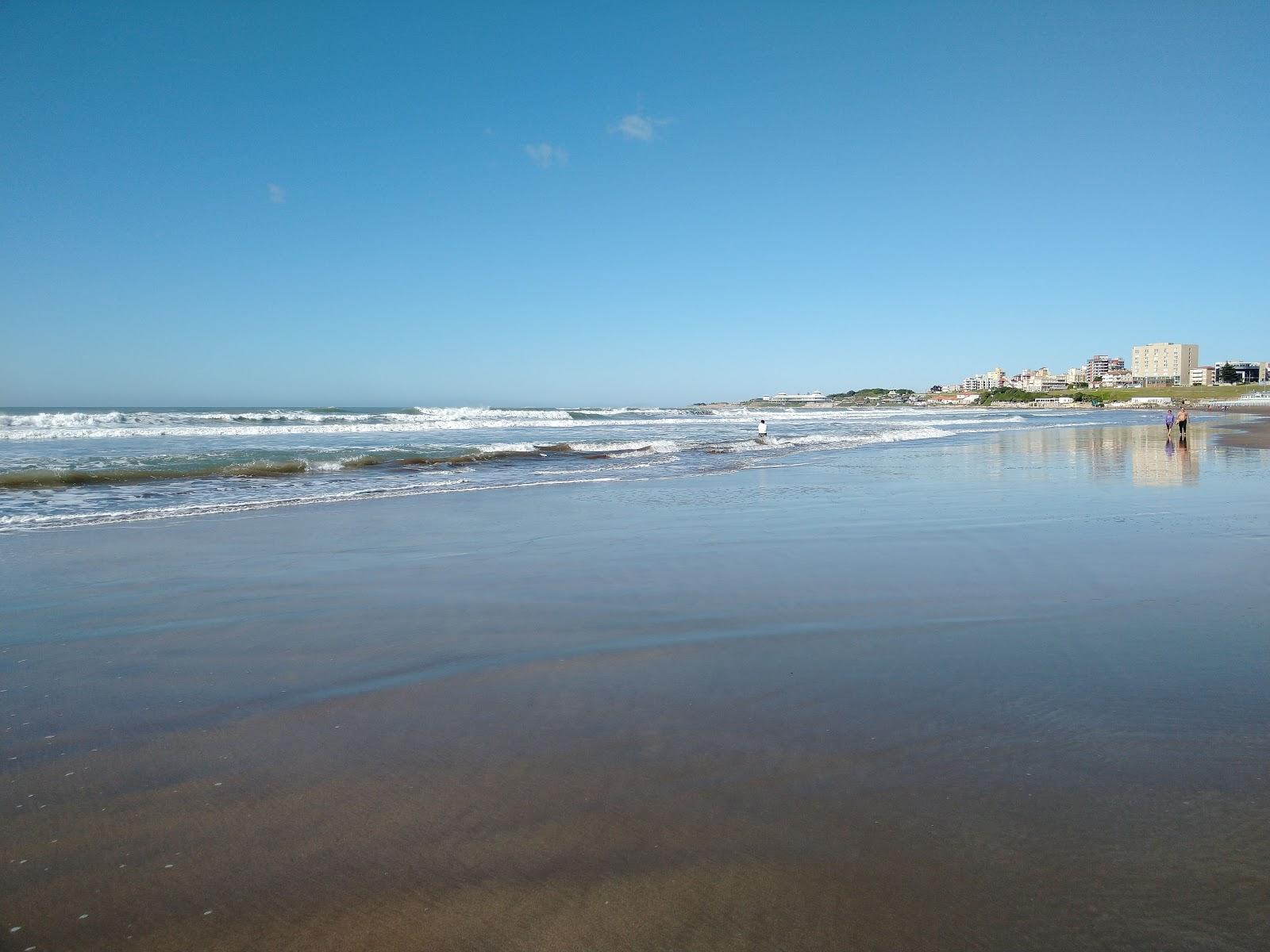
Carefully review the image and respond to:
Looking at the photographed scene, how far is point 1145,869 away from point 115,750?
3.77m

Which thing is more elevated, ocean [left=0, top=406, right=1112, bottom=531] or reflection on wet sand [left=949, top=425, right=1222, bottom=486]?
ocean [left=0, top=406, right=1112, bottom=531]

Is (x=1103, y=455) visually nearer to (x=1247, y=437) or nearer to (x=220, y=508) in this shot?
(x=1247, y=437)

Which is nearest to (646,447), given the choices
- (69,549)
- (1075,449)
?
(1075,449)

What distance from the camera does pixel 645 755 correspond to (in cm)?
289

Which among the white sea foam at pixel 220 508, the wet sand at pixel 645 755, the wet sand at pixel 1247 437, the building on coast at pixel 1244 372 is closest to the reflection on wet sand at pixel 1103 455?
the wet sand at pixel 1247 437

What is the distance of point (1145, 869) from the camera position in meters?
2.10

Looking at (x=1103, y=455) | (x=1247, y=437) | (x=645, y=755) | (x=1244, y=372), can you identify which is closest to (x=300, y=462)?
(x=645, y=755)

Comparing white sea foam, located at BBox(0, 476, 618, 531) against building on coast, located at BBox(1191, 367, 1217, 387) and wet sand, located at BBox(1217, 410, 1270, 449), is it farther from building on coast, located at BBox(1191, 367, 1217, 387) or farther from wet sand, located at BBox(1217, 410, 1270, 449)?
building on coast, located at BBox(1191, 367, 1217, 387)

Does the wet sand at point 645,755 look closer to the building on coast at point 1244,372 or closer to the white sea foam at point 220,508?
the white sea foam at point 220,508

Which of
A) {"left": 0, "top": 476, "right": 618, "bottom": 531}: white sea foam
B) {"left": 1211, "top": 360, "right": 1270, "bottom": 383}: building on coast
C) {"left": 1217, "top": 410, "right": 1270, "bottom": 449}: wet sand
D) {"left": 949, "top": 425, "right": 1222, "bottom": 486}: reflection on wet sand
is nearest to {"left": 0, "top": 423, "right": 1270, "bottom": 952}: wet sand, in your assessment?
{"left": 0, "top": 476, "right": 618, "bottom": 531}: white sea foam

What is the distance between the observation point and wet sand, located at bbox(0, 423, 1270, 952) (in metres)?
2.02

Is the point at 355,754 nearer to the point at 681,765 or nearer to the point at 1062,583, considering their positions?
the point at 681,765

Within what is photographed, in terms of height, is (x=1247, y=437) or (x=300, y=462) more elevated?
(x=300, y=462)

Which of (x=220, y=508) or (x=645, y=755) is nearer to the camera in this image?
(x=645, y=755)
